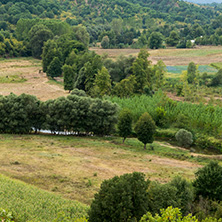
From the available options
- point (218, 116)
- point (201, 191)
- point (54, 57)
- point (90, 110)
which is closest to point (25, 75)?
point (54, 57)

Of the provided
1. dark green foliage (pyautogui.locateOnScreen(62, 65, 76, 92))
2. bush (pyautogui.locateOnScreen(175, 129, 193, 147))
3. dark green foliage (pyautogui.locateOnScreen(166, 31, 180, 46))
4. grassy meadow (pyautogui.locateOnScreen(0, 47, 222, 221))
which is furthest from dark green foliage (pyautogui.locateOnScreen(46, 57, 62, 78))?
dark green foliage (pyautogui.locateOnScreen(166, 31, 180, 46))

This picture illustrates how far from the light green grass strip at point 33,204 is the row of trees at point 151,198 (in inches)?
150

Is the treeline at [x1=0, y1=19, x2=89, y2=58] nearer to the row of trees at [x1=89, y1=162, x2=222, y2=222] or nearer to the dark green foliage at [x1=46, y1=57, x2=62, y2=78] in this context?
the dark green foliage at [x1=46, y1=57, x2=62, y2=78]

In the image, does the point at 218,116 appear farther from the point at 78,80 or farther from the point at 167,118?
the point at 78,80

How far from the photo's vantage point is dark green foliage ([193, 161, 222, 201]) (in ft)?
95.3

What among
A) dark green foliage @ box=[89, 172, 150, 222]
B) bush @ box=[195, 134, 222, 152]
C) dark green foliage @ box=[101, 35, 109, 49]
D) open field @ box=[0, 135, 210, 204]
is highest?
dark green foliage @ box=[101, 35, 109, 49]

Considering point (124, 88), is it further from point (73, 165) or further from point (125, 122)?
point (73, 165)

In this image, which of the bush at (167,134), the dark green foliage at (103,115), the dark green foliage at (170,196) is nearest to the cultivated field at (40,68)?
the dark green foliage at (103,115)

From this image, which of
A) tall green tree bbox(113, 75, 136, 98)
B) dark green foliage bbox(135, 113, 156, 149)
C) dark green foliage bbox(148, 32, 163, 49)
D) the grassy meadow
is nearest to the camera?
the grassy meadow

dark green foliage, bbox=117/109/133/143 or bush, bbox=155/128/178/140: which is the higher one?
dark green foliage, bbox=117/109/133/143

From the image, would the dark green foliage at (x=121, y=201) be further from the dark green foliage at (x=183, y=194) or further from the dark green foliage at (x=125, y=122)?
the dark green foliage at (x=125, y=122)

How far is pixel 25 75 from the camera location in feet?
358

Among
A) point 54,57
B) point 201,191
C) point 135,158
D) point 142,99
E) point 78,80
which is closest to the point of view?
point 201,191

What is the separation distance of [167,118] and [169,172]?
27.8 metres
